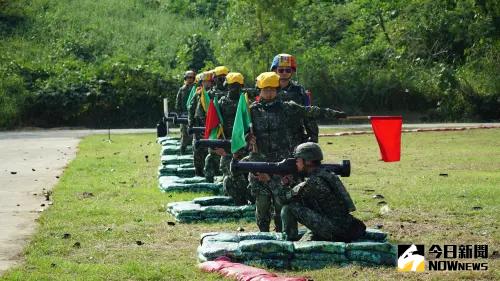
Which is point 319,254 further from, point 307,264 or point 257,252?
point 257,252

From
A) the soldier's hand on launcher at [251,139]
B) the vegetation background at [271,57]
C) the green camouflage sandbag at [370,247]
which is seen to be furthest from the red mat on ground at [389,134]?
the vegetation background at [271,57]

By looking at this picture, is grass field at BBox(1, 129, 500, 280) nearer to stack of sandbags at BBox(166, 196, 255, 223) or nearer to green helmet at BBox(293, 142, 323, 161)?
stack of sandbags at BBox(166, 196, 255, 223)

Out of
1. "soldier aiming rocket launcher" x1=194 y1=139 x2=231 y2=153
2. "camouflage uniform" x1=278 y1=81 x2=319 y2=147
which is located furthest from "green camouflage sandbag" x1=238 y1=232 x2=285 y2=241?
"soldier aiming rocket launcher" x1=194 y1=139 x2=231 y2=153

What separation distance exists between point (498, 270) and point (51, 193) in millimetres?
9839

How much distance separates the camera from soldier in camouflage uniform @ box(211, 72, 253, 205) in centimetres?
1547

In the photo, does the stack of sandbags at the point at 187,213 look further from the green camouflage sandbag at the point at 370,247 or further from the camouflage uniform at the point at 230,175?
the green camouflage sandbag at the point at 370,247

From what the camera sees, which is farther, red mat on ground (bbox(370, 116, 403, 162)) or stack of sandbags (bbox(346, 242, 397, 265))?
red mat on ground (bbox(370, 116, 403, 162))

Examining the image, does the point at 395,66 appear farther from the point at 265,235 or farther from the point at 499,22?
the point at 265,235

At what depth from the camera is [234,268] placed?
35.0ft

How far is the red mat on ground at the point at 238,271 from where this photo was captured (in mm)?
9994

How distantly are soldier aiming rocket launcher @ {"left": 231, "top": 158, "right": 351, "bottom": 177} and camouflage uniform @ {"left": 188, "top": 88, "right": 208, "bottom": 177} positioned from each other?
674 centimetres

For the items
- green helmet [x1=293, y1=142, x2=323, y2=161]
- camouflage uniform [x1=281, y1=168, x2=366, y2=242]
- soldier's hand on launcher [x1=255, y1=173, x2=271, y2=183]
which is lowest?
camouflage uniform [x1=281, y1=168, x2=366, y2=242]

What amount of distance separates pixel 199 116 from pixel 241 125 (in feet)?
22.5

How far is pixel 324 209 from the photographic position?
11641 millimetres
